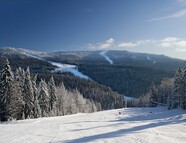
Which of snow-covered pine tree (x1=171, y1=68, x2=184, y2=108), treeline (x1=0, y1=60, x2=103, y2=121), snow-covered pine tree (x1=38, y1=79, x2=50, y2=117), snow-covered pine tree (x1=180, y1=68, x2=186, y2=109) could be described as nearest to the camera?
treeline (x1=0, y1=60, x2=103, y2=121)

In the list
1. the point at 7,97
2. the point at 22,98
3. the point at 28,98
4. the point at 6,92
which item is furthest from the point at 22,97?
the point at 6,92

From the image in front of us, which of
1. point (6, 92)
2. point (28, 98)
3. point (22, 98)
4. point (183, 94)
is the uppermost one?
point (6, 92)

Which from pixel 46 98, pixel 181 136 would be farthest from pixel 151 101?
pixel 181 136

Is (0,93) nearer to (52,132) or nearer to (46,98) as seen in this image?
(46,98)

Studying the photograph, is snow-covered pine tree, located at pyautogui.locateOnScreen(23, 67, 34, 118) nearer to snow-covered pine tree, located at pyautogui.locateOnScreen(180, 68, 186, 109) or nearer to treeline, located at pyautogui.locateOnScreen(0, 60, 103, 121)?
treeline, located at pyautogui.locateOnScreen(0, 60, 103, 121)

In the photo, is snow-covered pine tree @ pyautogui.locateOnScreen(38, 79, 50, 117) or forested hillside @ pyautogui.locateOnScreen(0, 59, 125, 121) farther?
snow-covered pine tree @ pyautogui.locateOnScreen(38, 79, 50, 117)

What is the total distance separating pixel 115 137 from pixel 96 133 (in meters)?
2.69

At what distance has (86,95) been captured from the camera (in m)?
166

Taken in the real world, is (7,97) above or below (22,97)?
above

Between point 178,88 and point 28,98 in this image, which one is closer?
point 28,98

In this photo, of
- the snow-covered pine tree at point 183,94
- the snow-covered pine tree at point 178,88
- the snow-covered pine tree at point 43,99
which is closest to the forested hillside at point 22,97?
the snow-covered pine tree at point 43,99

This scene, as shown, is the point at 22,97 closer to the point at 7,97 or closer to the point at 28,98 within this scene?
the point at 28,98

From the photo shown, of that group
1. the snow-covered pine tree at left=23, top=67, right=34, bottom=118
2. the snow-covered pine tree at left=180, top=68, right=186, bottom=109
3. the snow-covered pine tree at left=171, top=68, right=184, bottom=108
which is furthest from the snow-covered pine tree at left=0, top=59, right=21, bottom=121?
the snow-covered pine tree at left=171, top=68, right=184, bottom=108

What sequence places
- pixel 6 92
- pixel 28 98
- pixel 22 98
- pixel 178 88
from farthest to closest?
pixel 178 88 → pixel 28 98 → pixel 22 98 → pixel 6 92
